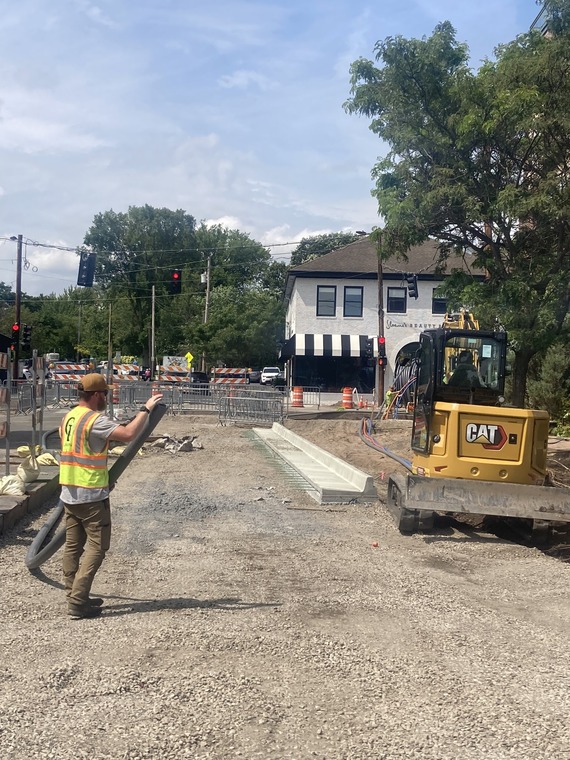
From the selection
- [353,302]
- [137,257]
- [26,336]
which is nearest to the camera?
[26,336]

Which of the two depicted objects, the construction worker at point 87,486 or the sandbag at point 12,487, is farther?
the sandbag at point 12,487

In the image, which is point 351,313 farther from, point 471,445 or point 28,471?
point 471,445

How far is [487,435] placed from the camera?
33.4 ft

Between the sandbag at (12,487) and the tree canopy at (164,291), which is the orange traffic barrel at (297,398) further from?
the sandbag at (12,487)

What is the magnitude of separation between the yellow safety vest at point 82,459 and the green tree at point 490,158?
29.7ft

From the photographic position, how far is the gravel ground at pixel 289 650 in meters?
4.13

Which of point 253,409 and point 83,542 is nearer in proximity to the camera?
point 83,542

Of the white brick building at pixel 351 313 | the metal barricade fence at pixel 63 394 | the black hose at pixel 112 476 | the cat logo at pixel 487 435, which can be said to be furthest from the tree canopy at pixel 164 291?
the black hose at pixel 112 476

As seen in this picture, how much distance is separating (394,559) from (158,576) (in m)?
2.73

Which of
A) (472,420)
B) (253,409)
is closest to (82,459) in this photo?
(472,420)

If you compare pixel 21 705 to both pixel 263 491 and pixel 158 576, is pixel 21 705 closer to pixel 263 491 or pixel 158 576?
pixel 158 576

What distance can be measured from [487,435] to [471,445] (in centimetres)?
24

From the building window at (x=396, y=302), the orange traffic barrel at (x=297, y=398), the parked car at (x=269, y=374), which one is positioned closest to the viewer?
the orange traffic barrel at (x=297, y=398)

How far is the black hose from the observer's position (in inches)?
247
